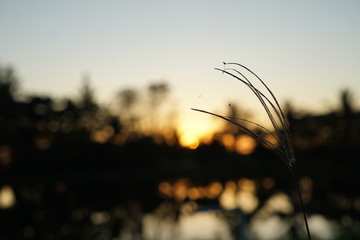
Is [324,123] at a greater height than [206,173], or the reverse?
[324,123]

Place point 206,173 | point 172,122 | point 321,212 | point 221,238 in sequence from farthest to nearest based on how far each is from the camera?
point 172,122 → point 206,173 → point 321,212 → point 221,238

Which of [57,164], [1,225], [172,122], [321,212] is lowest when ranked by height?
[321,212]

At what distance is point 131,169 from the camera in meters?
37.9

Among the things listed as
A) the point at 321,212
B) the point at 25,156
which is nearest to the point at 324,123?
the point at 321,212

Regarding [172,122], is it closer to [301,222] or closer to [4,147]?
[4,147]

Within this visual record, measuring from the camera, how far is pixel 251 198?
21.1 metres

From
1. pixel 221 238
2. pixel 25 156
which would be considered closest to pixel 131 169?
pixel 25 156

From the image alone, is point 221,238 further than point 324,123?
No

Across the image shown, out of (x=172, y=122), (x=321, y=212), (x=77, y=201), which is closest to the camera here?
(x=321, y=212)

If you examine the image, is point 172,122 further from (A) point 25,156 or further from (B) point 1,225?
(B) point 1,225

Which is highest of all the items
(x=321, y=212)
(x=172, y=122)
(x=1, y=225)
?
(x=172, y=122)

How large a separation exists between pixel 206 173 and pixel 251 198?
1932 cm

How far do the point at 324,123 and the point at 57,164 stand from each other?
28817 millimetres

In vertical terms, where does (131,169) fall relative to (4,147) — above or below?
below
